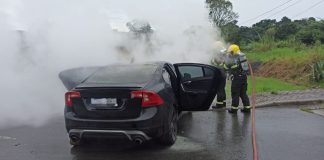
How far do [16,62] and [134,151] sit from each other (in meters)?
4.22

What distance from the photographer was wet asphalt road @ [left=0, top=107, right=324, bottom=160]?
6441 millimetres

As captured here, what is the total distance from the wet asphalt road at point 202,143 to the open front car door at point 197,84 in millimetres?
529

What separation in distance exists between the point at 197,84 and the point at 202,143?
1531 millimetres

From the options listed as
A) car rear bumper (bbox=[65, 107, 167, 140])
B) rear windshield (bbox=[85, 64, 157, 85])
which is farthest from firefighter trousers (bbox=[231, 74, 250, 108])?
car rear bumper (bbox=[65, 107, 167, 140])

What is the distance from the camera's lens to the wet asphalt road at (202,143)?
644 centimetres

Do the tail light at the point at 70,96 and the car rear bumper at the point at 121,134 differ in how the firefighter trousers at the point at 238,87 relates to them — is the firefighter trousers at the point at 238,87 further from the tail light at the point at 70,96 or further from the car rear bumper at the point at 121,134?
the tail light at the point at 70,96

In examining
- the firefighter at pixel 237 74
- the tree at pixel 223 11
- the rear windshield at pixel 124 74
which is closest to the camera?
the rear windshield at pixel 124 74

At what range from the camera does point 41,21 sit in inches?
385

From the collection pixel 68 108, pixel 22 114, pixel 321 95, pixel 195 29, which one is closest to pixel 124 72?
pixel 68 108

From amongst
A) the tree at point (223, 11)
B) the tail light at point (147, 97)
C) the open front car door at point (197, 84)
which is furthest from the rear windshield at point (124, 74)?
the tree at point (223, 11)

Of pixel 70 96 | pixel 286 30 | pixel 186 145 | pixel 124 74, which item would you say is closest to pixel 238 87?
pixel 186 145

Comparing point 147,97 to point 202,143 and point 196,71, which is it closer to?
point 202,143

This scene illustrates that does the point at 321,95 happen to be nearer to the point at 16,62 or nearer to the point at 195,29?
the point at 195,29

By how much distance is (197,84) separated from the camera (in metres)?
8.38
